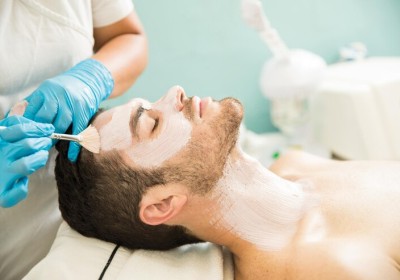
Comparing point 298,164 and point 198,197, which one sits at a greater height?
point 198,197

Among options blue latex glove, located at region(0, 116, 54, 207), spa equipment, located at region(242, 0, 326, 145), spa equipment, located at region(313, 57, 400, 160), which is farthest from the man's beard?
spa equipment, located at region(313, 57, 400, 160)

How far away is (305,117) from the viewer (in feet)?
7.84

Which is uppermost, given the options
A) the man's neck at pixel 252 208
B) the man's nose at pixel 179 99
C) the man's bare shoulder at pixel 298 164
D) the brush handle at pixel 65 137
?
the brush handle at pixel 65 137

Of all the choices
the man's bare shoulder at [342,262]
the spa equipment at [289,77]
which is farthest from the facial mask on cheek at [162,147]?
the spa equipment at [289,77]

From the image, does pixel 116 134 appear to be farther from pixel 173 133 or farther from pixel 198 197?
pixel 198 197

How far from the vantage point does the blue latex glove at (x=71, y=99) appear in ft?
3.37

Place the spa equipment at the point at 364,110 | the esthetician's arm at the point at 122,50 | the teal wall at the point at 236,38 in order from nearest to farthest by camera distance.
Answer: the esthetician's arm at the point at 122,50
the spa equipment at the point at 364,110
the teal wall at the point at 236,38

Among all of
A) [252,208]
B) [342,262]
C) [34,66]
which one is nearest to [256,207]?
[252,208]

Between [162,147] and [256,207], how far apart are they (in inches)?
12.6

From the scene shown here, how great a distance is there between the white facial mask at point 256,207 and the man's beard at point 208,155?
0.04 meters

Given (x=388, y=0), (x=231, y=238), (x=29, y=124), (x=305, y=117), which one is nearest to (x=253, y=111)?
(x=305, y=117)

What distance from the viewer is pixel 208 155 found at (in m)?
1.10

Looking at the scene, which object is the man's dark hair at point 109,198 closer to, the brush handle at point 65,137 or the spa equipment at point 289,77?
the brush handle at point 65,137

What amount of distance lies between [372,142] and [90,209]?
5.30ft
